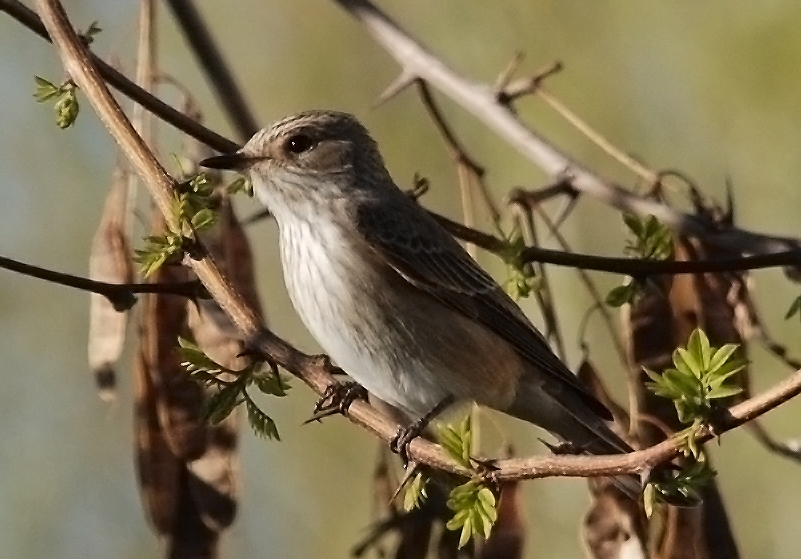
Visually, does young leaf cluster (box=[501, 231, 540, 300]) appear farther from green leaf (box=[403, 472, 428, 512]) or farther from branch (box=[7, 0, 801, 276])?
green leaf (box=[403, 472, 428, 512])

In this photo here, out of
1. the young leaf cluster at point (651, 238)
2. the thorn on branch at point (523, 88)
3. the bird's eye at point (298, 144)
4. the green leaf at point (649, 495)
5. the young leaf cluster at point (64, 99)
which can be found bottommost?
the green leaf at point (649, 495)

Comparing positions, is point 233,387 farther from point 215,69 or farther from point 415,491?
point 215,69

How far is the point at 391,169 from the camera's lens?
8.24m

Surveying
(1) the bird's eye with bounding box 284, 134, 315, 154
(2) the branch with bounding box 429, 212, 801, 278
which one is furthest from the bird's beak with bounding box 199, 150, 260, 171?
(2) the branch with bounding box 429, 212, 801, 278

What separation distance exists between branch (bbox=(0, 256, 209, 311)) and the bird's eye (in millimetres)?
1259

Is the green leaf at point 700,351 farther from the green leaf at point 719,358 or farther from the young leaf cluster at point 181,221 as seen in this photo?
the young leaf cluster at point 181,221

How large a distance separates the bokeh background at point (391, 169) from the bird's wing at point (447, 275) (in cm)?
314

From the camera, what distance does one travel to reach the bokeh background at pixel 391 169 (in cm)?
786

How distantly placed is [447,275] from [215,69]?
107 cm

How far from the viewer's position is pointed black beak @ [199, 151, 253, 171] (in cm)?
371

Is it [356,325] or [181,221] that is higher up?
[356,325]

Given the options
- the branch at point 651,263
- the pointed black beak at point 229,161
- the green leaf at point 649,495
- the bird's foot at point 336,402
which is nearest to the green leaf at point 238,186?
the pointed black beak at point 229,161

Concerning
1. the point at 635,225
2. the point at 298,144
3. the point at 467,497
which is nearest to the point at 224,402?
the point at 467,497

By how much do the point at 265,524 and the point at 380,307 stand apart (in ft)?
16.0
